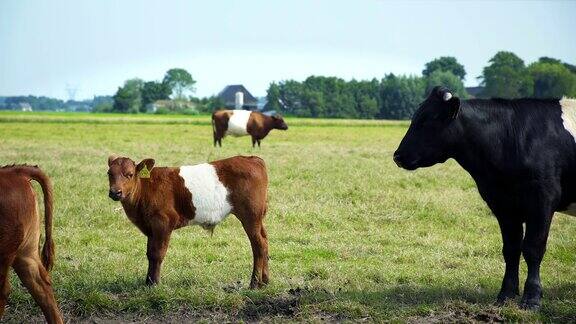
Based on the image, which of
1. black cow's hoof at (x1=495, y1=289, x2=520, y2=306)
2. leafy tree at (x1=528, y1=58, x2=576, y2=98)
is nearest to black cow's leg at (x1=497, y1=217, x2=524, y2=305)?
black cow's hoof at (x1=495, y1=289, x2=520, y2=306)

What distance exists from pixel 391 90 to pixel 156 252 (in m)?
92.5

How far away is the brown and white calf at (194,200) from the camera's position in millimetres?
7492

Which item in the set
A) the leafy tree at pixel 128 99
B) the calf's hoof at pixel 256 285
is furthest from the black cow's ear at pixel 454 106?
the leafy tree at pixel 128 99

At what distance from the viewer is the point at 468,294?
752 centimetres

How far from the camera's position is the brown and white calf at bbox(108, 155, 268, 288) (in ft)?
24.6

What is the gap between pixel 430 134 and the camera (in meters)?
7.29

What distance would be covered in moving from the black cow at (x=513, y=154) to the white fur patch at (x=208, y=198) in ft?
6.26

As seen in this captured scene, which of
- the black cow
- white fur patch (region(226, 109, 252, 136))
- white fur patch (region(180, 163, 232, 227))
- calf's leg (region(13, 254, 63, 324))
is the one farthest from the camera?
white fur patch (region(226, 109, 252, 136))

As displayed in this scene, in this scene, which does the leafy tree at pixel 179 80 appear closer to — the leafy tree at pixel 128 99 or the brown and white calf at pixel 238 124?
the leafy tree at pixel 128 99

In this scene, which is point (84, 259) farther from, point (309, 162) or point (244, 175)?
point (309, 162)

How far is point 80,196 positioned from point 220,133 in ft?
60.6

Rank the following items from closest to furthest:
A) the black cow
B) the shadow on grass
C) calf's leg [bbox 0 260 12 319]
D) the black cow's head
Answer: calf's leg [bbox 0 260 12 319], the shadow on grass, the black cow, the black cow's head

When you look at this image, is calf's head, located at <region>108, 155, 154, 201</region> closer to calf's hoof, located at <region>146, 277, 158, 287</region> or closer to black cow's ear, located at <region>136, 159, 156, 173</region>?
black cow's ear, located at <region>136, 159, 156, 173</region>

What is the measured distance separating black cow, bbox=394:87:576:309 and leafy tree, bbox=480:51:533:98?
302 feet
